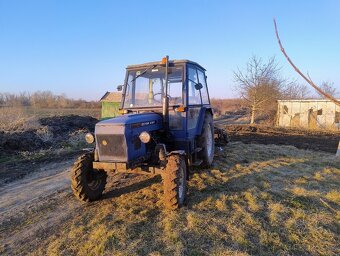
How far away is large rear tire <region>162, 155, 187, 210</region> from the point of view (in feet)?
15.9

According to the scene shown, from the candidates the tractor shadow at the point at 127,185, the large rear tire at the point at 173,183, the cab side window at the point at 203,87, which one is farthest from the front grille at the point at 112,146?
the cab side window at the point at 203,87

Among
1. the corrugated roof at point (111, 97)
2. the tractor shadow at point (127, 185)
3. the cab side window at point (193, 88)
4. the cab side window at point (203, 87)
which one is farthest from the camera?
the corrugated roof at point (111, 97)

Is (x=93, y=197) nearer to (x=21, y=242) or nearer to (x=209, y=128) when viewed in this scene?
(x=21, y=242)

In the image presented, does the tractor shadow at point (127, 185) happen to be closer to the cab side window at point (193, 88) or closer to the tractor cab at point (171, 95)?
the tractor cab at point (171, 95)

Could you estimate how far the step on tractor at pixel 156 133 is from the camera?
5.08 m

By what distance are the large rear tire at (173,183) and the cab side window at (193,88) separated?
6.06 feet

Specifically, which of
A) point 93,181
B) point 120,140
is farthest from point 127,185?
point 120,140

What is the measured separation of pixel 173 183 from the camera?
485 centimetres

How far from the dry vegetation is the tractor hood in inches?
53.2

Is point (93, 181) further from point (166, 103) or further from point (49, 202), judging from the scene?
point (166, 103)

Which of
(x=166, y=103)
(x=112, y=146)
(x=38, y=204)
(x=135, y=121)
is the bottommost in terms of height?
(x=38, y=204)

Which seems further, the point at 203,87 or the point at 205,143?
the point at 203,87

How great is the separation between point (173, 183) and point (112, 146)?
117cm

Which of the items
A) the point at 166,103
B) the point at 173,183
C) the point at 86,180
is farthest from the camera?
the point at 166,103
